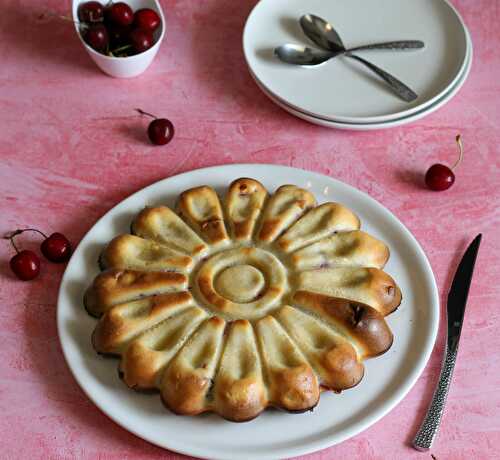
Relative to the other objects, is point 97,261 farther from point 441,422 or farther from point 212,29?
point 212,29

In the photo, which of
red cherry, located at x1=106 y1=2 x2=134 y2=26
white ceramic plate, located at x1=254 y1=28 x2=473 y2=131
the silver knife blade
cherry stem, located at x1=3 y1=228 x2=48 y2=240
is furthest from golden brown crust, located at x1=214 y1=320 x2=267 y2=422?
red cherry, located at x1=106 y1=2 x2=134 y2=26

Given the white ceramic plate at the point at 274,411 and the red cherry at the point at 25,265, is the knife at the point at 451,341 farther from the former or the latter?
the red cherry at the point at 25,265

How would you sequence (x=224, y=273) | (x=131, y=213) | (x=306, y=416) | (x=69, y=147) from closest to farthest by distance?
1. (x=306, y=416)
2. (x=224, y=273)
3. (x=131, y=213)
4. (x=69, y=147)

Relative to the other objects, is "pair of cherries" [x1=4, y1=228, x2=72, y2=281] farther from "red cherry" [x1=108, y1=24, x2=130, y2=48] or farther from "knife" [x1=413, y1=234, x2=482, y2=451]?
"knife" [x1=413, y1=234, x2=482, y2=451]

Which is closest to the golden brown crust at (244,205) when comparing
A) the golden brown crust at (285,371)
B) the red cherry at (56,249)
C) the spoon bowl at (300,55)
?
the golden brown crust at (285,371)

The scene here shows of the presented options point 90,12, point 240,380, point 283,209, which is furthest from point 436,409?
point 90,12

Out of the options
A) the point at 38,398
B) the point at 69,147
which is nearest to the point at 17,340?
the point at 38,398
